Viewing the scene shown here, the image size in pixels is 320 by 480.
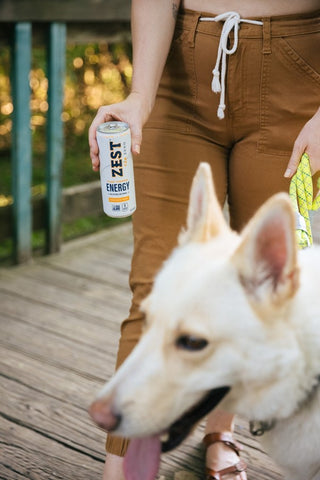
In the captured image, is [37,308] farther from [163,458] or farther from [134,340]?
[134,340]

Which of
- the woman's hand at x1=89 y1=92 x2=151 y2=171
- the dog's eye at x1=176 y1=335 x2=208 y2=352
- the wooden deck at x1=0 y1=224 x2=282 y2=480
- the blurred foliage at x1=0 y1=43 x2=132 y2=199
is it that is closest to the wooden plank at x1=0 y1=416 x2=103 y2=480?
the wooden deck at x1=0 y1=224 x2=282 y2=480

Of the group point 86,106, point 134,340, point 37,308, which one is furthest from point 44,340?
point 86,106

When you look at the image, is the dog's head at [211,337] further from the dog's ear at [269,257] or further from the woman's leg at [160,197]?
the woman's leg at [160,197]

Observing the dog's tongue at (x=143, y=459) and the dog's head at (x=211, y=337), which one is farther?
the dog's tongue at (x=143, y=459)

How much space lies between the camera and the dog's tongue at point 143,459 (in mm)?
1605

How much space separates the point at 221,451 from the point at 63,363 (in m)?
0.97

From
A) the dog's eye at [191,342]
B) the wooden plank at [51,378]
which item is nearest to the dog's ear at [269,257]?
the dog's eye at [191,342]

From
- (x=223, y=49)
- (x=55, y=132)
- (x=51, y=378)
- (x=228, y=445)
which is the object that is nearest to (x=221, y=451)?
(x=228, y=445)

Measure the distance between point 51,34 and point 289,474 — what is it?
10.2 ft

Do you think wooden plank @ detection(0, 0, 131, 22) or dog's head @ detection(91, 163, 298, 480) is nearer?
dog's head @ detection(91, 163, 298, 480)

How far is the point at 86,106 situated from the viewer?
6.59m

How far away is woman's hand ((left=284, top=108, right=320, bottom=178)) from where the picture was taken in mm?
1839

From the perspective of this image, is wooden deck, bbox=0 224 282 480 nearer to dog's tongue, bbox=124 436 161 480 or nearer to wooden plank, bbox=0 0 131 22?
dog's tongue, bbox=124 436 161 480

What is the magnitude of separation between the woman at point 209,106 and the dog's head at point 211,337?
53cm
